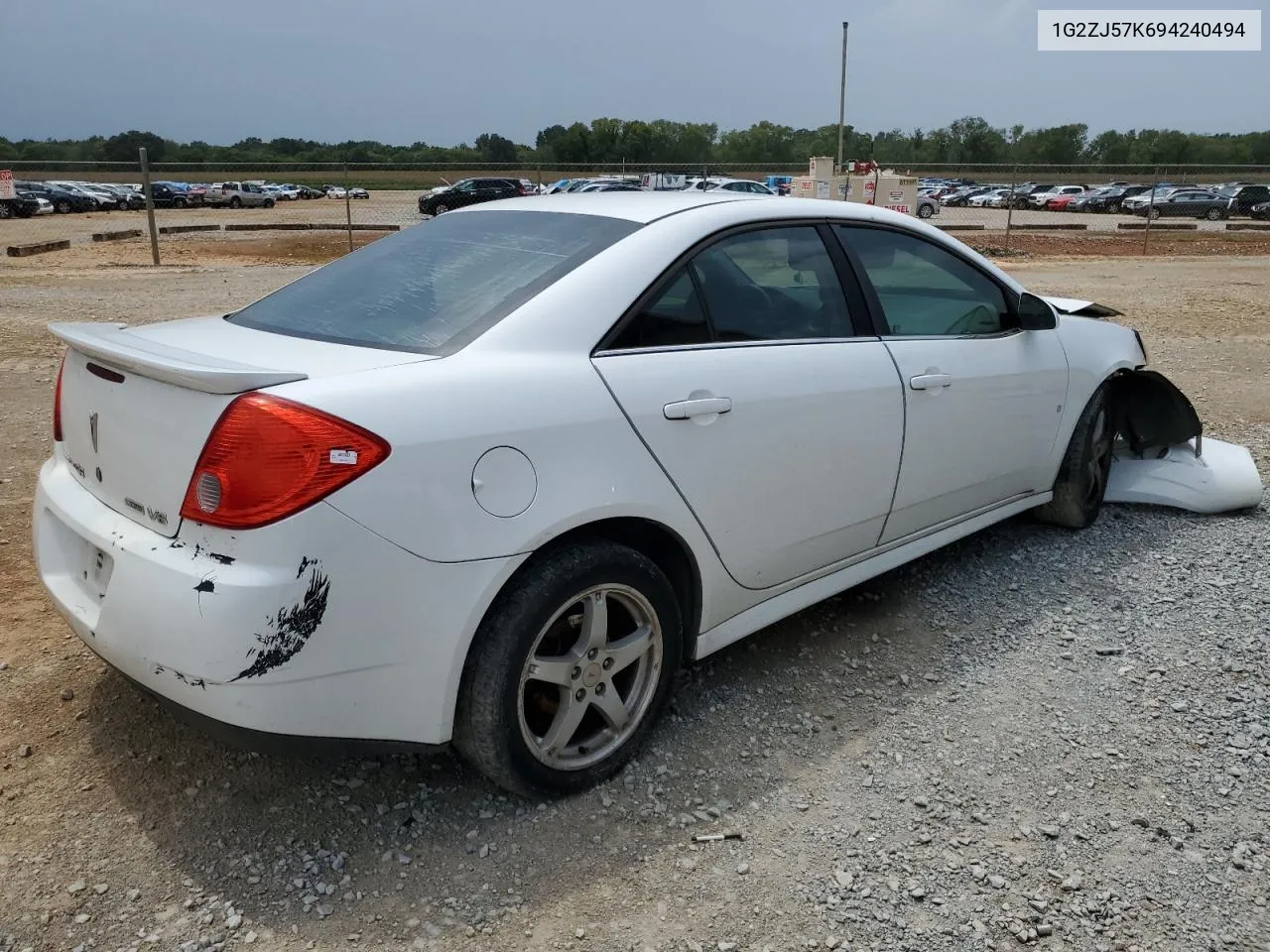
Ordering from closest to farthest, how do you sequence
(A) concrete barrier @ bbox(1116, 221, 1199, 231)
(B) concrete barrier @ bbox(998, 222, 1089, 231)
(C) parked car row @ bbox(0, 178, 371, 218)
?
(B) concrete barrier @ bbox(998, 222, 1089, 231), (A) concrete barrier @ bbox(1116, 221, 1199, 231), (C) parked car row @ bbox(0, 178, 371, 218)

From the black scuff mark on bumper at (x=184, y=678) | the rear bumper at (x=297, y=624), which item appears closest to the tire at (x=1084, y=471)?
the rear bumper at (x=297, y=624)

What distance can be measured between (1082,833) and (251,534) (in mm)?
2208

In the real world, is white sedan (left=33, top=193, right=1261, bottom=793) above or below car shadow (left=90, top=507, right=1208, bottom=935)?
above

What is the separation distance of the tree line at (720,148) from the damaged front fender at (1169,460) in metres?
46.1

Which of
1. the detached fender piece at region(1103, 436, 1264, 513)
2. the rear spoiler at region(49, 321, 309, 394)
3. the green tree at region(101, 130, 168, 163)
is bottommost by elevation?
the detached fender piece at region(1103, 436, 1264, 513)

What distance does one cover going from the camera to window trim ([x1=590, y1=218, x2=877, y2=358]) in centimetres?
272

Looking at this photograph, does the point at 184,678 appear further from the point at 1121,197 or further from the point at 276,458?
the point at 1121,197

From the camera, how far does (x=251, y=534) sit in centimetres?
215

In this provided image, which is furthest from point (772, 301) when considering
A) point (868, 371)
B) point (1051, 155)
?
point (1051, 155)

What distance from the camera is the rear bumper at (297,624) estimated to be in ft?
7.04

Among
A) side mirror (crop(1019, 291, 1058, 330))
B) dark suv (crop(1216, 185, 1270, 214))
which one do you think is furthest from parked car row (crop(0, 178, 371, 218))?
side mirror (crop(1019, 291, 1058, 330))

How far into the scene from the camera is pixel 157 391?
93.6 inches

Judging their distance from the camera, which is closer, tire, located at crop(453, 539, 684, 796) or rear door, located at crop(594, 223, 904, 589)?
tire, located at crop(453, 539, 684, 796)

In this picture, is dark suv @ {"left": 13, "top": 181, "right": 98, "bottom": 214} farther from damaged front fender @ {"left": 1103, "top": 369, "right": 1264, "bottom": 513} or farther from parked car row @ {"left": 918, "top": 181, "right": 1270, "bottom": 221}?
damaged front fender @ {"left": 1103, "top": 369, "right": 1264, "bottom": 513}
